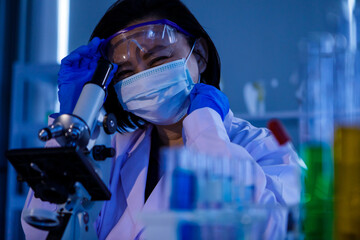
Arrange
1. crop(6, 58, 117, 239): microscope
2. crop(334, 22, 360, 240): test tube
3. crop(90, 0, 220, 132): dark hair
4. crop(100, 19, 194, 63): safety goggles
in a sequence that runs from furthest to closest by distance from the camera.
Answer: crop(90, 0, 220, 132): dark hair, crop(100, 19, 194, 63): safety goggles, crop(6, 58, 117, 239): microscope, crop(334, 22, 360, 240): test tube

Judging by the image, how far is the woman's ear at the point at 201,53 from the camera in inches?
67.2

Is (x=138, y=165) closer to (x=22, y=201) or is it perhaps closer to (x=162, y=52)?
(x=162, y=52)

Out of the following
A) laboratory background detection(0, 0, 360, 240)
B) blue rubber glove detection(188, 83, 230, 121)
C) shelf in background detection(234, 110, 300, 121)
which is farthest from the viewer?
laboratory background detection(0, 0, 360, 240)

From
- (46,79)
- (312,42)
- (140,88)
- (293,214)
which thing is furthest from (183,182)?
(46,79)

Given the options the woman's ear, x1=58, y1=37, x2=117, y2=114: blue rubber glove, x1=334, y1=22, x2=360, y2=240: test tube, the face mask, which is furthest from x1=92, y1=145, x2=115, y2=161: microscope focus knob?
the woman's ear

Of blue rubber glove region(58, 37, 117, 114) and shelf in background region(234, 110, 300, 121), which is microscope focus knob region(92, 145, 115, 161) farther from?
shelf in background region(234, 110, 300, 121)

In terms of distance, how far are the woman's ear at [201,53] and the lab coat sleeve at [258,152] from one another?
1.27 feet

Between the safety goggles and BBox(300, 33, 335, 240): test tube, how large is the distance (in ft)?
2.76

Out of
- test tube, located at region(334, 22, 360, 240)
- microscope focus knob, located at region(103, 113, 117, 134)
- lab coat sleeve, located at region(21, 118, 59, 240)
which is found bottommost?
lab coat sleeve, located at region(21, 118, 59, 240)

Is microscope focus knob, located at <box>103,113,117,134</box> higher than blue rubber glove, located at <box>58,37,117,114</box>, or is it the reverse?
blue rubber glove, located at <box>58,37,117,114</box>

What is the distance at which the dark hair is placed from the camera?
1594 millimetres

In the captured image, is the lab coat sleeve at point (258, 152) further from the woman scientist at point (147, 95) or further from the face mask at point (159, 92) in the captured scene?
the face mask at point (159, 92)

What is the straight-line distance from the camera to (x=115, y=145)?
68.0 inches

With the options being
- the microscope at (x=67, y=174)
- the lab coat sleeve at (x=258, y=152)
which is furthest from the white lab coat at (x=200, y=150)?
the microscope at (x=67, y=174)
